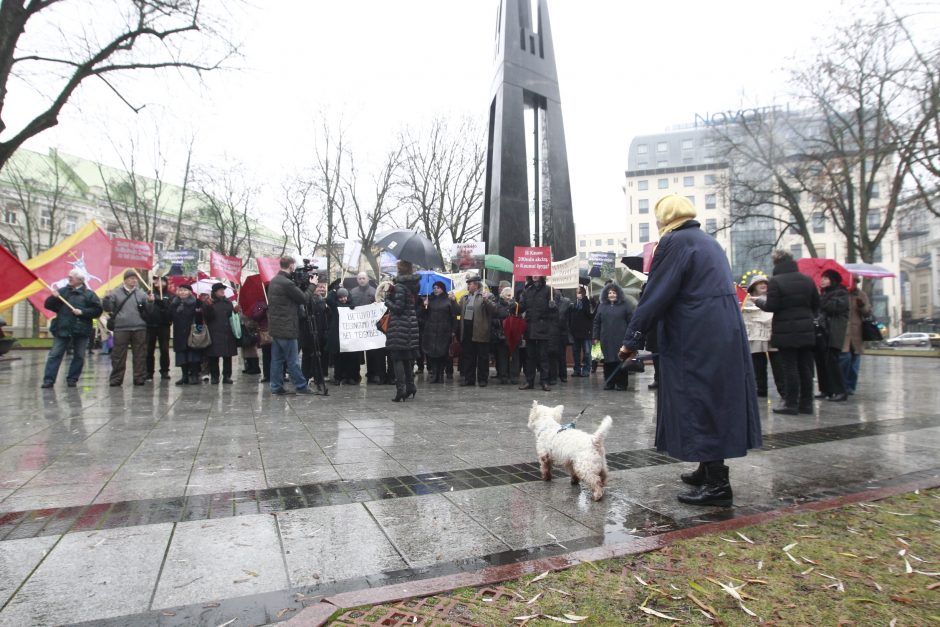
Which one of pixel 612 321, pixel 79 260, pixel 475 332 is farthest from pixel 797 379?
pixel 79 260

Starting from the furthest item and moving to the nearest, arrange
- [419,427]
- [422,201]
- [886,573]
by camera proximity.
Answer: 1. [422,201]
2. [419,427]
3. [886,573]

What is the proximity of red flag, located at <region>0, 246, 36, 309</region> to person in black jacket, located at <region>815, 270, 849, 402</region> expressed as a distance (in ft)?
40.6

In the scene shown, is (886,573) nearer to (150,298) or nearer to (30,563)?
(30,563)

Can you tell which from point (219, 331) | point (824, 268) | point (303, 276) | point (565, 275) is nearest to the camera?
point (824, 268)

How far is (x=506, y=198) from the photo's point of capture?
17.3 m

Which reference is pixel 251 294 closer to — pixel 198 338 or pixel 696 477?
pixel 198 338

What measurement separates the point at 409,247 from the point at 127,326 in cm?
579

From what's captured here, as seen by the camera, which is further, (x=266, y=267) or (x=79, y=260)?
A: (x=79, y=260)

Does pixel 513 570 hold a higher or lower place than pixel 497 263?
lower

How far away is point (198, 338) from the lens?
1115 cm

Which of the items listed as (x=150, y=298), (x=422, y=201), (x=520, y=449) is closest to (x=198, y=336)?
(x=150, y=298)

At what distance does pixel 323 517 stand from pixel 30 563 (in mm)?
1476

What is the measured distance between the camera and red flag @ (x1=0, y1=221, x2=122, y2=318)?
467 inches

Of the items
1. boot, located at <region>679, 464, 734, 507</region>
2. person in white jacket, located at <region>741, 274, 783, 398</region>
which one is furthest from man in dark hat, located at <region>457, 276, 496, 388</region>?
boot, located at <region>679, 464, 734, 507</region>
